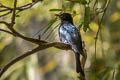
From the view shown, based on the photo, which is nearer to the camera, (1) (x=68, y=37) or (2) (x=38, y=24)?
(1) (x=68, y=37)

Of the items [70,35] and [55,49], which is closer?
[70,35]

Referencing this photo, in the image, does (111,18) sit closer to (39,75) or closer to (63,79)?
(63,79)

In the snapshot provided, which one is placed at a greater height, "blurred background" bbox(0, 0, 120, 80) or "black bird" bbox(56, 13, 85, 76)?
"black bird" bbox(56, 13, 85, 76)

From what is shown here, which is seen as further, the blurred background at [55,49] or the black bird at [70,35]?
the blurred background at [55,49]

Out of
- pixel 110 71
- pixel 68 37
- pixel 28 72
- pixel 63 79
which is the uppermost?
pixel 68 37

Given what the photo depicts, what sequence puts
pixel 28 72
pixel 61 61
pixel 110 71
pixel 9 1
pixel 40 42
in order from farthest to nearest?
1. pixel 61 61
2. pixel 28 72
3. pixel 110 71
4. pixel 9 1
5. pixel 40 42

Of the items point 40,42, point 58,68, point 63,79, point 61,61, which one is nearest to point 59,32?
point 40,42

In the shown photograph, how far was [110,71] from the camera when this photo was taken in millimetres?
3496

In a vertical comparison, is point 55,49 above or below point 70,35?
below

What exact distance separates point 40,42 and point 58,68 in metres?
4.55

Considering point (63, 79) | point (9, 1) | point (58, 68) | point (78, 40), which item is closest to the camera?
point (9, 1)

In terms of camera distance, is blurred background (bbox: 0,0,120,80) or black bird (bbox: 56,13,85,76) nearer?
black bird (bbox: 56,13,85,76)

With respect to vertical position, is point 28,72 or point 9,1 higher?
point 9,1

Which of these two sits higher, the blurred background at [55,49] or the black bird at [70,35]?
the black bird at [70,35]
